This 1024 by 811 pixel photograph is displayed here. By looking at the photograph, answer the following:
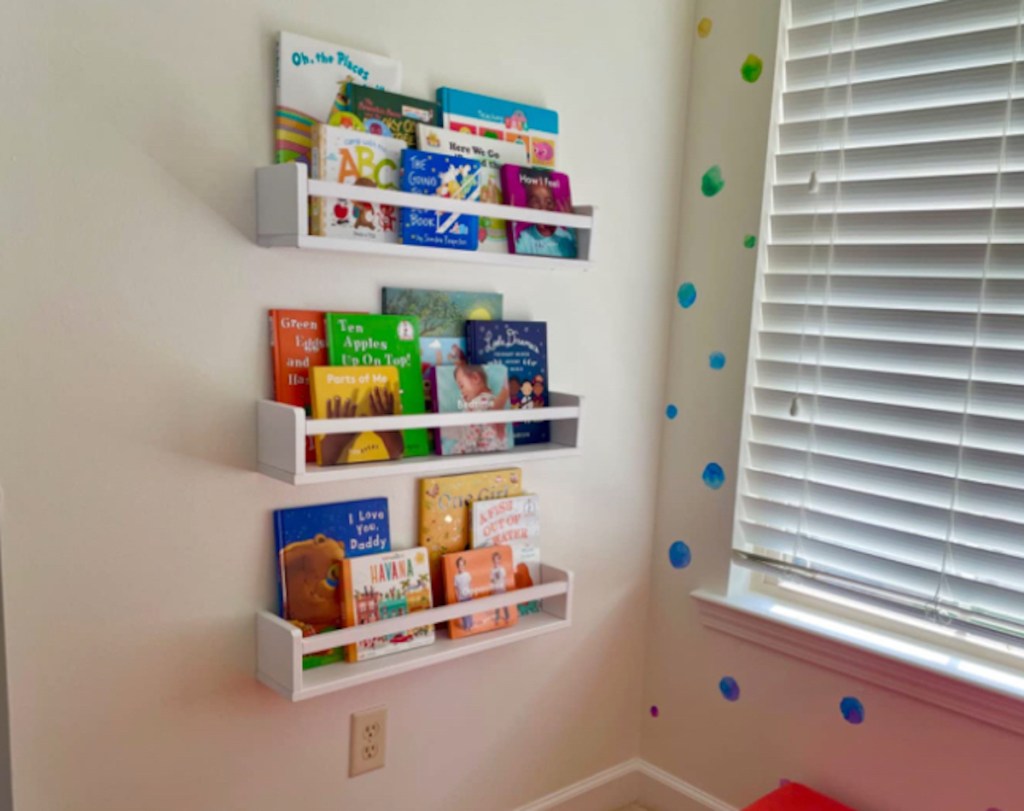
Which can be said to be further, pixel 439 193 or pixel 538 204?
pixel 538 204

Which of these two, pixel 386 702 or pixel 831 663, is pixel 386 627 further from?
pixel 831 663

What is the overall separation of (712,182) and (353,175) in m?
0.82

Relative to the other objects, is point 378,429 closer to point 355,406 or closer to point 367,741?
point 355,406

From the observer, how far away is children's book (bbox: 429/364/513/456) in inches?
56.6

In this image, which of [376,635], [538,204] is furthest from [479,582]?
[538,204]

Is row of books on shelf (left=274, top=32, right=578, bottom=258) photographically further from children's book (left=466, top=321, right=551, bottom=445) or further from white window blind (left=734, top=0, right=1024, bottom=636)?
white window blind (left=734, top=0, right=1024, bottom=636)

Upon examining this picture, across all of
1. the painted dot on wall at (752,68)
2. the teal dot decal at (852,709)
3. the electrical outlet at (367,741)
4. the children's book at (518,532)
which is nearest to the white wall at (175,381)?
the electrical outlet at (367,741)

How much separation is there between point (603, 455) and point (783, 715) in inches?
24.1

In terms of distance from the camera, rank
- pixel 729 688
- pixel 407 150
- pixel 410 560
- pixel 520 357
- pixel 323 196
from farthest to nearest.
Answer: pixel 729 688
pixel 520 357
pixel 410 560
pixel 407 150
pixel 323 196

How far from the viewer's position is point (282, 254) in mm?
1296

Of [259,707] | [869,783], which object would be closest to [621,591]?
[869,783]

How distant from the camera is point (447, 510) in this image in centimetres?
153

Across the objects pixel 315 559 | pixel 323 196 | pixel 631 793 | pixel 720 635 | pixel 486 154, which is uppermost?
pixel 486 154

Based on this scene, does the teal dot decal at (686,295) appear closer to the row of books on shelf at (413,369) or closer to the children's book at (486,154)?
the row of books on shelf at (413,369)
